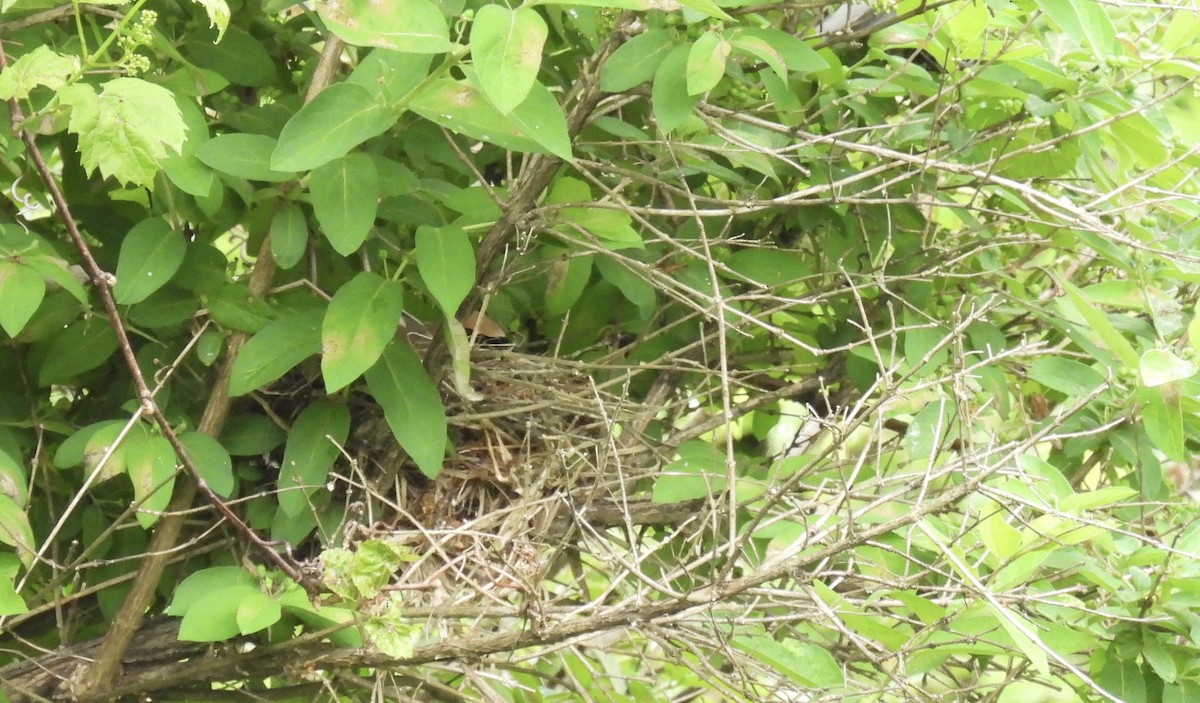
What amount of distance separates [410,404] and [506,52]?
1.46 ft

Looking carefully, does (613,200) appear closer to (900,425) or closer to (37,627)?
(900,425)

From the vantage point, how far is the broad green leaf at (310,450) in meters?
1.16

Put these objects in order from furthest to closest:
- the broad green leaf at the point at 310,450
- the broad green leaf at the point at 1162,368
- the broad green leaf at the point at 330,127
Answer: the broad green leaf at the point at 310,450 < the broad green leaf at the point at 1162,368 < the broad green leaf at the point at 330,127

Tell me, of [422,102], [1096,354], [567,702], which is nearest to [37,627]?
[567,702]

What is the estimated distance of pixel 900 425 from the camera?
5.24 ft

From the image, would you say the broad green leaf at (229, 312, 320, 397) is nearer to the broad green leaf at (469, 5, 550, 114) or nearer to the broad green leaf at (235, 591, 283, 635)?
the broad green leaf at (235, 591, 283, 635)

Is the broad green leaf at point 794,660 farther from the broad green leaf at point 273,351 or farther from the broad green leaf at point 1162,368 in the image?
the broad green leaf at point 273,351

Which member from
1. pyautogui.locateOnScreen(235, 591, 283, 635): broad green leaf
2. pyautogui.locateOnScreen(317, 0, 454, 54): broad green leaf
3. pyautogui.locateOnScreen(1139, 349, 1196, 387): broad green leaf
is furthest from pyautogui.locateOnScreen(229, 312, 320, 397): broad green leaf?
pyautogui.locateOnScreen(1139, 349, 1196, 387): broad green leaf

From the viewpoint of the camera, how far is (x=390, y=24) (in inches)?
35.1

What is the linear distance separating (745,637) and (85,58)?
80 cm

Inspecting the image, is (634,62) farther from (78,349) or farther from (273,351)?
(78,349)

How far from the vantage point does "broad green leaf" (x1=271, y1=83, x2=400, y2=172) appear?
956mm

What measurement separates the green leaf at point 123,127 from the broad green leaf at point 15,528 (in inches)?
13.4

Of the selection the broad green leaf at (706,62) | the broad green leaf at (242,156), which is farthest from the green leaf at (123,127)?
the broad green leaf at (706,62)
